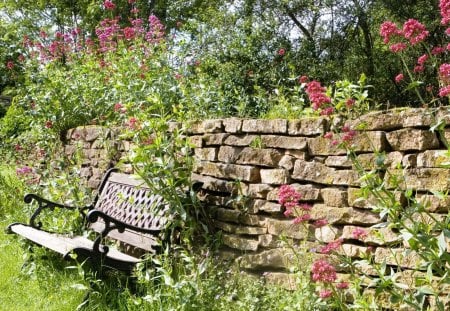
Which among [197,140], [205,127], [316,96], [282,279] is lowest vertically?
[282,279]

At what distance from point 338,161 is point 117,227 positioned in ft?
5.78

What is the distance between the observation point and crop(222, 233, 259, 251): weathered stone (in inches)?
149

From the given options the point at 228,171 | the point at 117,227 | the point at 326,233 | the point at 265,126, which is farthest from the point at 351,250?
the point at 117,227

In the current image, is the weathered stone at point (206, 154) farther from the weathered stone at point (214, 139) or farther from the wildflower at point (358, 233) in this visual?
the wildflower at point (358, 233)

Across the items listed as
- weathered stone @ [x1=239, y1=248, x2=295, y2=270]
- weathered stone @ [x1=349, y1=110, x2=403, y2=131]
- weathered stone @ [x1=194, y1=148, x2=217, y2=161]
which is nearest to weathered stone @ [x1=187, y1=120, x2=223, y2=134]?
weathered stone @ [x1=194, y1=148, x2=217, y2=161]

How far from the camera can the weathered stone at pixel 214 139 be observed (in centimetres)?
409

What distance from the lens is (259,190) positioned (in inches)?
148

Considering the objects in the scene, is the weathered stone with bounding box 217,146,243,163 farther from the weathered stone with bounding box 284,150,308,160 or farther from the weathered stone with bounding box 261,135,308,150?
the weathered stone with bounding box 284,150,308,160

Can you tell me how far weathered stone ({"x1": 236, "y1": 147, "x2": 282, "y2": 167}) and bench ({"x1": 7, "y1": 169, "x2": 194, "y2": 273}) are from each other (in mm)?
665

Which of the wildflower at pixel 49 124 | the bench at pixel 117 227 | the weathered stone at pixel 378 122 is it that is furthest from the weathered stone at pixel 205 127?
the wildflower at pixel 49 124

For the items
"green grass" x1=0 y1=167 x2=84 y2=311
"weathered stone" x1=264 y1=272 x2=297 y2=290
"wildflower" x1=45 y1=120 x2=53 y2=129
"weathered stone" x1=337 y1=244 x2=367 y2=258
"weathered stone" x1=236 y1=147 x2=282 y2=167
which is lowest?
"green grass" x1=0 y1=167 x2=84 y2=311

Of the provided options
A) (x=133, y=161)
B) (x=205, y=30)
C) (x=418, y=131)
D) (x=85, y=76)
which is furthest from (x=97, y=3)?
(x=418, y=131)

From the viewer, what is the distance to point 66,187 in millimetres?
5551

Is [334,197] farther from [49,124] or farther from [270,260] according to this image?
[49,124]
